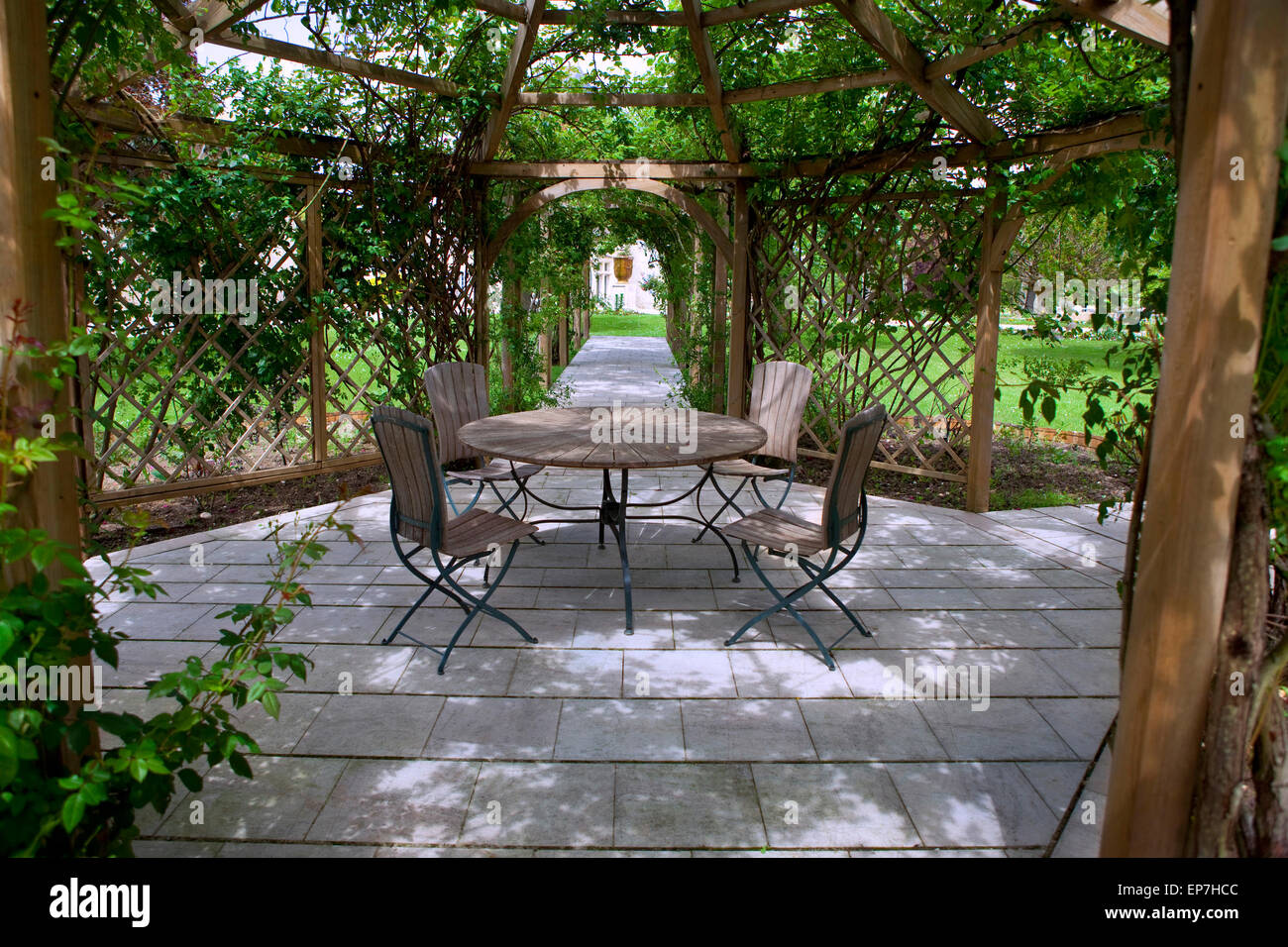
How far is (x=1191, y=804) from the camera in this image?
4.81 ft

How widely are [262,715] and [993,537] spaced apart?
3.53 m

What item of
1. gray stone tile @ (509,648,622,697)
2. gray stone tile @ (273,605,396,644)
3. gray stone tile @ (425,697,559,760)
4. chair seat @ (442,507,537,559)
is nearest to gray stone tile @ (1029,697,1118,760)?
gray stone tile @ (509,648,622,697)

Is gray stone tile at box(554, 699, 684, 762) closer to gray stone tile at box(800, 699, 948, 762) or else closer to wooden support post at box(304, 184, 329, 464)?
gray stone tile at box(800, 699, 948, 762)

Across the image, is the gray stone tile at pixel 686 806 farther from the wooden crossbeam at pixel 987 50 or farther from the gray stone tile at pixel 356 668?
the wooden crossbeam at pixel 987 50

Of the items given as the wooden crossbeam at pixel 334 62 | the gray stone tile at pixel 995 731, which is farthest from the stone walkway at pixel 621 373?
the gray stone tile at pixel 995 731

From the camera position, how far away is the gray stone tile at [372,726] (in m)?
2.45

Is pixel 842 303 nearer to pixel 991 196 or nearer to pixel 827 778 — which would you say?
pixel 991 196

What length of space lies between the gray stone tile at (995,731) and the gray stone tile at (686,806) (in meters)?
0.63

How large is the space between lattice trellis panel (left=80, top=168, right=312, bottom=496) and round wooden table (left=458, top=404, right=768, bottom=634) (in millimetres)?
1776

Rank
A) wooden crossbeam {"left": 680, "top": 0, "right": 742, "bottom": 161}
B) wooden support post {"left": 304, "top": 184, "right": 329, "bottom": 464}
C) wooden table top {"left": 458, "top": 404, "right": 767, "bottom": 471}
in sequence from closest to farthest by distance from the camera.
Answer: wooden table top {"left": 458, "top": 404, "right": 767, "bottom": 471}, wooden crossbeam {"left": 680, "top": 0, "right": 742, "bottom": 161}, wooden support post {"left": 304, "top": 184, "right": 329, "bottom": 464}

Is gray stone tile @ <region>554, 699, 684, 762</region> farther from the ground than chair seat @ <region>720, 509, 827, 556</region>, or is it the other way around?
chair seat @ <region>720, 509, 827, 556</region>

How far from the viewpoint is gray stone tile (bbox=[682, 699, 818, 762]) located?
2.44 m

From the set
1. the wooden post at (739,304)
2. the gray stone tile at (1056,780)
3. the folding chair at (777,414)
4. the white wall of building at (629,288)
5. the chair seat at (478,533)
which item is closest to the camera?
the gray stone tile at (1056,780)
